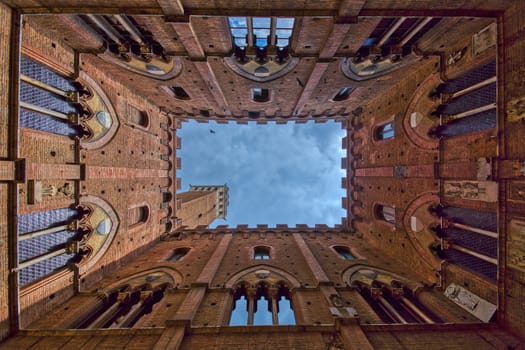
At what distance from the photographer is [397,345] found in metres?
7.96

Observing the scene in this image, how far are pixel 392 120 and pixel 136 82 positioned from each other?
16.4m

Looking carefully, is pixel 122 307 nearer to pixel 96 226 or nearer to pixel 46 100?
pixel 96 226

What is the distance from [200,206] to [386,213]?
21432 millimetres

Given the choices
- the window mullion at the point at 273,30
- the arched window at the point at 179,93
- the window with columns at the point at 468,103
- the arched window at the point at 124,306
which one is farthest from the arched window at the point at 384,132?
the arched window at the point at 124,306

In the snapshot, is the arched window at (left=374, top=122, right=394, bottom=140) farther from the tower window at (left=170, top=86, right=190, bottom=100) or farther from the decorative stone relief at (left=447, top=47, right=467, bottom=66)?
the tower window at (left=170, top=86, right=190, bottom=100)

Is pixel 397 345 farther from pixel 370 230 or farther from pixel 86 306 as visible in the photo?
pixel 86 306

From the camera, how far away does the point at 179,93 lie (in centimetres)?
1742

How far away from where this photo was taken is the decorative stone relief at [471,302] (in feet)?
28.8

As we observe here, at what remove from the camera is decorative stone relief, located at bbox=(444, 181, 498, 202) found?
8.56 meters

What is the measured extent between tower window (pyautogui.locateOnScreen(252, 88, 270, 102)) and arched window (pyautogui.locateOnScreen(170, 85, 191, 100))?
5.04 meters

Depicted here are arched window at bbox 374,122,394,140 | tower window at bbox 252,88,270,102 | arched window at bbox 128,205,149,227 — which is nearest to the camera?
arched window at bbox 128,205,149,227

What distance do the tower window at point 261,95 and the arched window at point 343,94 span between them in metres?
5.10

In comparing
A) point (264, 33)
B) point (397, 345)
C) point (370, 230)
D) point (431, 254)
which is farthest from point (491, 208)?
point (264, 33)

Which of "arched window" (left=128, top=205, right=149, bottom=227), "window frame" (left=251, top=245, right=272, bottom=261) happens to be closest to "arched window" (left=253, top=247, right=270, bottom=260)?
"window frame" (left=251, top=245, right=272, bottom=261)
